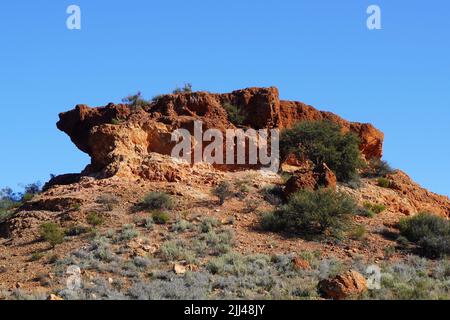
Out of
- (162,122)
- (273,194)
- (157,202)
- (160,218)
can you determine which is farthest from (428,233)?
(162,122)

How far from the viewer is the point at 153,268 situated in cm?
1881

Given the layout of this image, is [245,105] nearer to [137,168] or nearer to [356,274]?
[137,168]

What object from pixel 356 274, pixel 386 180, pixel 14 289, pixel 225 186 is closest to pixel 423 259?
pixel 356 274

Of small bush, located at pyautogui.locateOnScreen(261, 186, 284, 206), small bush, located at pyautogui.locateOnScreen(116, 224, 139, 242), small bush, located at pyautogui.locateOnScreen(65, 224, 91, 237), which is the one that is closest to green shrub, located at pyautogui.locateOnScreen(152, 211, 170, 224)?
small bush, located at pyautogui.locateOnScreen(116, 224, 139, 242)

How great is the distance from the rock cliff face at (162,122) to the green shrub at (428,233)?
846cm

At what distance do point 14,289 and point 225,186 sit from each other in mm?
9554

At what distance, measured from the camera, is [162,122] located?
92.1ft

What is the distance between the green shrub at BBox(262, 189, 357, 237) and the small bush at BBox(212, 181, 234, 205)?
1940 mm

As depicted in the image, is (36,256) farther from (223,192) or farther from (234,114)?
(234,114)

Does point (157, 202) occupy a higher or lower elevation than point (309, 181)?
lower

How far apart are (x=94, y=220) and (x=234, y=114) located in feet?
31.3

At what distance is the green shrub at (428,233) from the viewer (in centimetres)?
2139

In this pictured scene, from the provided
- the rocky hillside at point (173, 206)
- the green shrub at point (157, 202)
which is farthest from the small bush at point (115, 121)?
the green shrub at point (157, 202)
